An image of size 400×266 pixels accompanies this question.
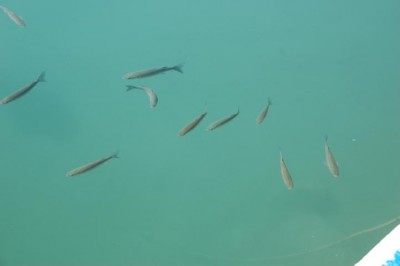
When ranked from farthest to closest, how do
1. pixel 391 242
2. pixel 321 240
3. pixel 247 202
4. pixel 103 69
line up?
pixel 103 69
pixel 247 202
pixel 321 240
pixel 391 242

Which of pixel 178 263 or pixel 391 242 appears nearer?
pixel 391 242

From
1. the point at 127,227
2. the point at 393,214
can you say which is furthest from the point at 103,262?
the point at 393,214

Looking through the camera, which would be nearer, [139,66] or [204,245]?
[204,245]

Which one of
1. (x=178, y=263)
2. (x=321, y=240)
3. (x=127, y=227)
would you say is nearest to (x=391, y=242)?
(x=321, y=240)

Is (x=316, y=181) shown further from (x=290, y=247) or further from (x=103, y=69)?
(x=103, y=69)

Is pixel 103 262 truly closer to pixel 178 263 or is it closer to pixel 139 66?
pixel 178 263

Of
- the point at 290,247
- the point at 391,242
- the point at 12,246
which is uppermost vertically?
the point at 391,242

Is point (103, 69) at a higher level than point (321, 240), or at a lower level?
higher

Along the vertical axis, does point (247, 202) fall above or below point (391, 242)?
below

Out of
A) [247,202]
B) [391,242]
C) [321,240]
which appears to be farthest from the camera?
[247,202]
